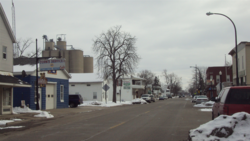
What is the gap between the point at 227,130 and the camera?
7484mm

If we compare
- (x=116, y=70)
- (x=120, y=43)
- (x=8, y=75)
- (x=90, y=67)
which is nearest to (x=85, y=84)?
(x=116, y=70)

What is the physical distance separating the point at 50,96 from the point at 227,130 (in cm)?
2589

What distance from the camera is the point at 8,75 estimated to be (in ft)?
75.5

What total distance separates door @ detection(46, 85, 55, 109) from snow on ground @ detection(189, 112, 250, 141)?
24.5 m

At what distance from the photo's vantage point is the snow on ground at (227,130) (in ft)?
24.1

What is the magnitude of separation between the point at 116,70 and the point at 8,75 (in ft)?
89.9

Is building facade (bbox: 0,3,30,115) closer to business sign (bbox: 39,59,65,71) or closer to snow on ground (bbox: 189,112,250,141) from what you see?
business sign (bbox: 39,59,65,71)

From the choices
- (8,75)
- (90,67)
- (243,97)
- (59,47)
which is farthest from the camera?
(90,67)

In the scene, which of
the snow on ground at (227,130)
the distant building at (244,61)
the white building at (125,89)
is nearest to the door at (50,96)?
the white building at (125,89)

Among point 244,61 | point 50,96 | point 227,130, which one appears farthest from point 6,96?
point 244,61

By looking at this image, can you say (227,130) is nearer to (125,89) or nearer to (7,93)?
(7,93)

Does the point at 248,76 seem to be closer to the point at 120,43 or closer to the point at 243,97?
the point at 120,43

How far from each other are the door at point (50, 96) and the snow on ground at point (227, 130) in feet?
80.5

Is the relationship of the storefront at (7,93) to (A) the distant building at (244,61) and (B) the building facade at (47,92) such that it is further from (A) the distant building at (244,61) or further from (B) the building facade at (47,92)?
(A) the distant building at (244,61)
